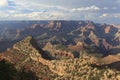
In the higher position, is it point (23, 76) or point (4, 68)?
point (4, 68)

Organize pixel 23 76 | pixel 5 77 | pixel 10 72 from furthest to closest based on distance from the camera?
1. pixel 23 76
2. pixel 10 72
3. pixel 5 77

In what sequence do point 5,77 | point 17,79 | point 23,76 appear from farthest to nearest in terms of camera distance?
1. point 23,76
2. point 17,79
3. point 5,77

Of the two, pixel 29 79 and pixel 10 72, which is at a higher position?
pixel 10 72

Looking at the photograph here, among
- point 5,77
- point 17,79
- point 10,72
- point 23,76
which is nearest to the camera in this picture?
point 5,77

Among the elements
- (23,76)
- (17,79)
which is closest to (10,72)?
(17,79)

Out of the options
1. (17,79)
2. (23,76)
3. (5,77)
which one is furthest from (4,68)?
(23,76)

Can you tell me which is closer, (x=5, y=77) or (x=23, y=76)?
(x=5, y=77)

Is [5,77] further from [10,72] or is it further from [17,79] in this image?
[17,79]

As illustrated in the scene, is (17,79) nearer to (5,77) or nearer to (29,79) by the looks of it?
(29,79)

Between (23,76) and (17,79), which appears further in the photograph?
(23,76)
